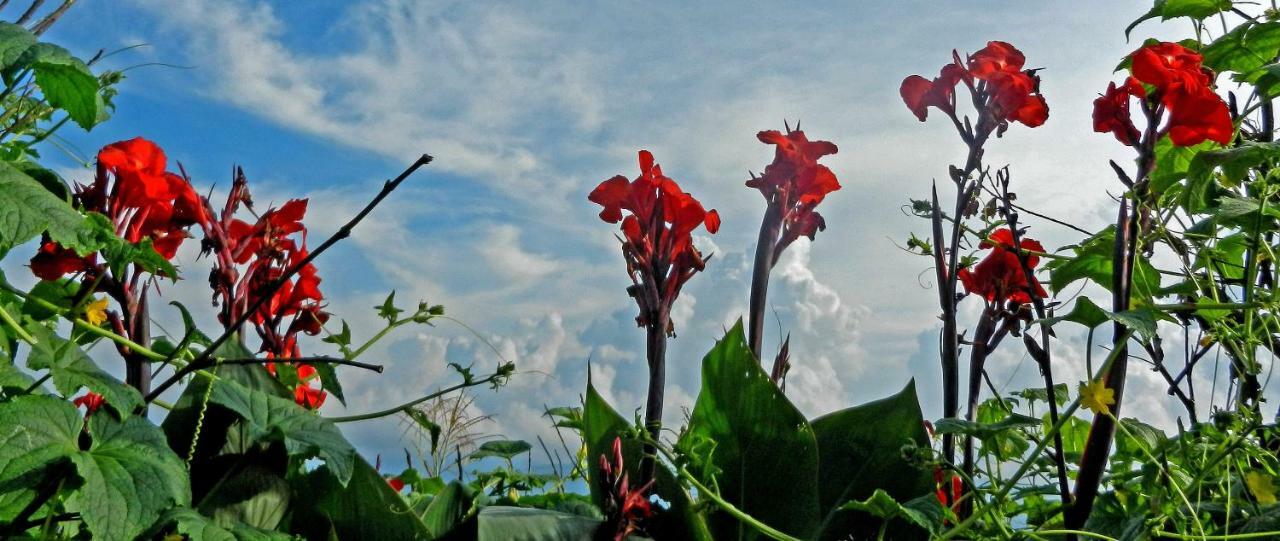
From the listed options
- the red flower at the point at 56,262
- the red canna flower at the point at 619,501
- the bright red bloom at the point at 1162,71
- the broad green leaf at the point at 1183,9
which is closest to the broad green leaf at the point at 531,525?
the red canna flower at the point at 619,501

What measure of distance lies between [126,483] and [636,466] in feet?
2.01

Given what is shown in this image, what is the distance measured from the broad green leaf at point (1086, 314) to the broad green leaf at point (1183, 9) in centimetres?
62

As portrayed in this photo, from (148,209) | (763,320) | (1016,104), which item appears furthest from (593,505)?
(1016,104)

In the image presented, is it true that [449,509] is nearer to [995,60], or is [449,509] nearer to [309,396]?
[309,396]

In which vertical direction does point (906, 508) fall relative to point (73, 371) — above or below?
below

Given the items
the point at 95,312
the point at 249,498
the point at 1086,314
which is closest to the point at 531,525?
the point at 249,498

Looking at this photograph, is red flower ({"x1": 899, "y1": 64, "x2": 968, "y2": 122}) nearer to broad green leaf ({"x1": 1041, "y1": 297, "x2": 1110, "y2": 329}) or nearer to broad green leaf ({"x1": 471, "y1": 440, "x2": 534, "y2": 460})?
broad green leaf ({"x1": 1041, "y1": 297, "x2": 1110, "y2": 329})

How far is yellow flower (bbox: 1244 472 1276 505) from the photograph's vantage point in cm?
137

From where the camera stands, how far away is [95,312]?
1.27m

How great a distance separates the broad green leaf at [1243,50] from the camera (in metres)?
1.54

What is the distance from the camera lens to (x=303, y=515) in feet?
4.41

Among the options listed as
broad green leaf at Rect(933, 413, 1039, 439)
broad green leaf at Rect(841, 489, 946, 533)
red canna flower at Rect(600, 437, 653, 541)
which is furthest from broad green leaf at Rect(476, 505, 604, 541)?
broad green leaf at Rect(933, 413, 1039, 439)

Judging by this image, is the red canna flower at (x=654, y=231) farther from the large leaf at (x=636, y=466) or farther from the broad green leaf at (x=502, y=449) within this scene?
the broad green leaf at (x=502, y=449)

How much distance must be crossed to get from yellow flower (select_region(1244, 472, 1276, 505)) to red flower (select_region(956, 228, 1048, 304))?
35 centimetres
